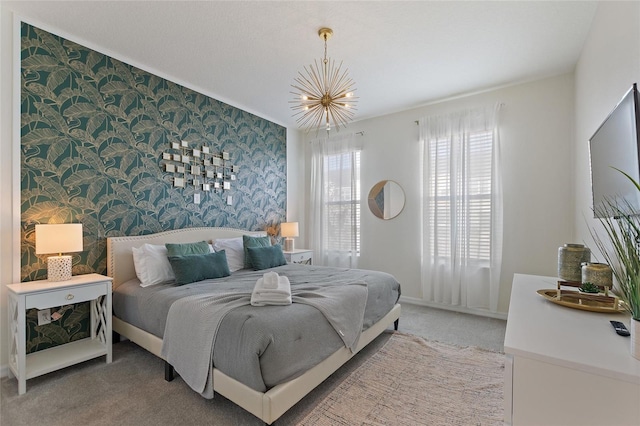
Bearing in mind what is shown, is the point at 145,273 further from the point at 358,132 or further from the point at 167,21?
the point at 358,132

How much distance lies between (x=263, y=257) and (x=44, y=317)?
6.57 ft

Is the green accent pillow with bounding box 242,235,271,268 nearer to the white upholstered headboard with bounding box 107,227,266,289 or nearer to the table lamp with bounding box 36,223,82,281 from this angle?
the white upholstered headboard with bounding box 107,227,266,289

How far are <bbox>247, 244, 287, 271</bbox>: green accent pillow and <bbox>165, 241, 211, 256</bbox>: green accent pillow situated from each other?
1.69 ft

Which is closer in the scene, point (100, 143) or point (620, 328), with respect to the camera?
point (620, 328)

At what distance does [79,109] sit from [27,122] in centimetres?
42

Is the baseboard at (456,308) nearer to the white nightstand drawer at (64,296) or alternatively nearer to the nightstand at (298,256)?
the nightstand at (298,256)

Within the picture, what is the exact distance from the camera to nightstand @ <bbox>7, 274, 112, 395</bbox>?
208cm

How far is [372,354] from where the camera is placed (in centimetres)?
262

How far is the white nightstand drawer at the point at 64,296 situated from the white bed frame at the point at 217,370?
0.43 m

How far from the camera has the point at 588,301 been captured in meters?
1.50

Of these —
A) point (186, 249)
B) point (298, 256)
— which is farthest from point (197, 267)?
point (298, 256)

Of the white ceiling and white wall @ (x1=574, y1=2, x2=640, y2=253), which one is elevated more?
the white ceiling

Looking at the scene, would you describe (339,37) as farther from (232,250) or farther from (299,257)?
(299,257)

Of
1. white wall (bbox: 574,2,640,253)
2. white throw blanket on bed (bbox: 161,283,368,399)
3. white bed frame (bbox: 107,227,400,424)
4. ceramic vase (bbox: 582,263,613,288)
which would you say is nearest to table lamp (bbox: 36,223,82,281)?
white bed frame (bbox: 107,227,400,424)
